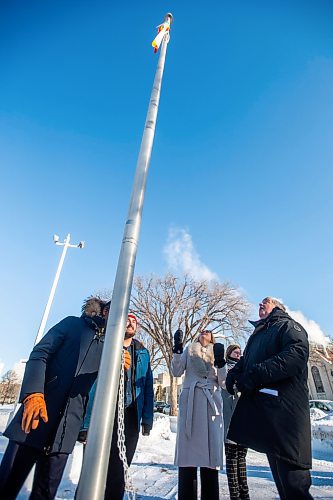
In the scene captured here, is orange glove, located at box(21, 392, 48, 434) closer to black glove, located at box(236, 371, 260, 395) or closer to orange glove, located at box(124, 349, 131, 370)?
orange glove, located at box(124, 349, 131, 370)

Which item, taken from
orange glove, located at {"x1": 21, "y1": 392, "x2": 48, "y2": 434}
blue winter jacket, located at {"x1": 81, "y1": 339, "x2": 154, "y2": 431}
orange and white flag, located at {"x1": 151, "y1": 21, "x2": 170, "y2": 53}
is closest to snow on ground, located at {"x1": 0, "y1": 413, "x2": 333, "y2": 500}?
blue winter jacket, located at {"x1": 81, "y1": 339, "x2": 154, "y2": 431}

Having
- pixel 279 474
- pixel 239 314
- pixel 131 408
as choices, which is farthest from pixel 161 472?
pixel 239 314

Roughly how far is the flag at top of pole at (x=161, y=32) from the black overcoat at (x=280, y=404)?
3696 millimetres

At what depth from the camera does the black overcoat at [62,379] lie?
190cm

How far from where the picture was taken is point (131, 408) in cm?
271

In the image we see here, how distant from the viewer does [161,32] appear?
142 inches

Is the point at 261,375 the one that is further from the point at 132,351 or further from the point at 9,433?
the point at 9,433

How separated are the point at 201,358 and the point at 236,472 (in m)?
1.19

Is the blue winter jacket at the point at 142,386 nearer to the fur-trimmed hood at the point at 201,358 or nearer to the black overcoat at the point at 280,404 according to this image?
the fur-trimmed hood at the point at 201,358

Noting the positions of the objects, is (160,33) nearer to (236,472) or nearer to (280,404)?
(280,404)

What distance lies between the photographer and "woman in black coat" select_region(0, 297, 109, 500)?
1.85m

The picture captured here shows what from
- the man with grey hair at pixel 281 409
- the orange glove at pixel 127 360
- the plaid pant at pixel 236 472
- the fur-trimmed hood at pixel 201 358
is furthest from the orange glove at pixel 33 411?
the plaid pant at pixel 236 472

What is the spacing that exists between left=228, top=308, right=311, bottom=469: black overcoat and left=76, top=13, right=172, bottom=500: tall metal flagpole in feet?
4.14

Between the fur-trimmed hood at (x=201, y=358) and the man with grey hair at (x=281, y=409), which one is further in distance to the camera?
the fur-trimmed hood at (x=201, y=358)
